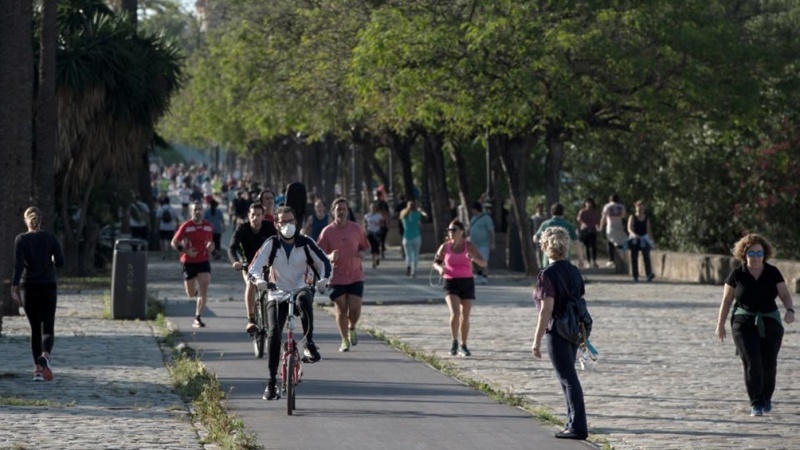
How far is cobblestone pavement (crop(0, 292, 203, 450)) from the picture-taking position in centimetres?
1155

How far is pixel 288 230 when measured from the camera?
44.8ft

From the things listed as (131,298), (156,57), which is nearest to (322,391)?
(131,298)

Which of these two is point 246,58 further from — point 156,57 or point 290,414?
point 290,414

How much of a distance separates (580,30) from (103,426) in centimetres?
2033

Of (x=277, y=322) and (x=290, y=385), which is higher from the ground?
(x=277, y=322)

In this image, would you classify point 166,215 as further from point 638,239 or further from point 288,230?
point 288,230

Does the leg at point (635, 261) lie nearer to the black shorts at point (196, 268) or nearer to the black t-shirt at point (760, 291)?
the black shorts at point (196, 268)

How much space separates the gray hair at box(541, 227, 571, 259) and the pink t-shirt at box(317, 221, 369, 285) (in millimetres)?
6059

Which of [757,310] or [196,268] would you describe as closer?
[757,310]

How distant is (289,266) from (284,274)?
0.26 ft

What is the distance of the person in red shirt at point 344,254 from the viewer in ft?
58.6

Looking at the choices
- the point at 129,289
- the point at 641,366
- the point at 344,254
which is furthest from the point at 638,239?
the point at 344,254

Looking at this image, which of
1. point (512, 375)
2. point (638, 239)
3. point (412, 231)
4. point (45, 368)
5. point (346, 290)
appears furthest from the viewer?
point (412, 231)

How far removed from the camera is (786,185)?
3759cm
